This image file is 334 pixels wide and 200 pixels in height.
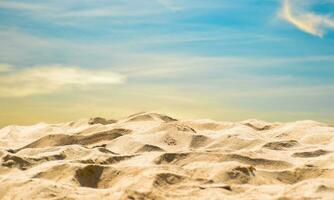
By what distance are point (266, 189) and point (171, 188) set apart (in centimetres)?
80

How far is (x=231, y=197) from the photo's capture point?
181 inches

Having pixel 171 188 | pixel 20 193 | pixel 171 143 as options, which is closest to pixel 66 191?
pixel 20 193

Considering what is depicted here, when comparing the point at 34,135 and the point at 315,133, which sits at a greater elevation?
the point at 315,133

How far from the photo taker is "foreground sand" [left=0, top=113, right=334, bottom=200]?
15.5 feet

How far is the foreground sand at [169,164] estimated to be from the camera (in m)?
4.74

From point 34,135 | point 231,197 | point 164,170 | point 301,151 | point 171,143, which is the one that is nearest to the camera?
point 231,197

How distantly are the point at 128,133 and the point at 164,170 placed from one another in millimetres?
3294

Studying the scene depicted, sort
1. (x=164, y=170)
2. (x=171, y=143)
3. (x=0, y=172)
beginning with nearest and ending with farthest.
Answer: (x=164, y=170) < (x=0, y=172) < (x=171, y=143)

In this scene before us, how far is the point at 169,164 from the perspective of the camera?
5992mm

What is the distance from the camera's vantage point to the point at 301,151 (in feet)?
23.1

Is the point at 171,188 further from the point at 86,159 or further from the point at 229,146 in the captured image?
the point at 229,146

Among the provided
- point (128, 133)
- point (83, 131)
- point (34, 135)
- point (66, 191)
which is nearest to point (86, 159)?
point (66, 191)

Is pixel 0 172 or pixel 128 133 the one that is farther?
pixel 128 133

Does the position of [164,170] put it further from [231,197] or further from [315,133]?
[315,133]
